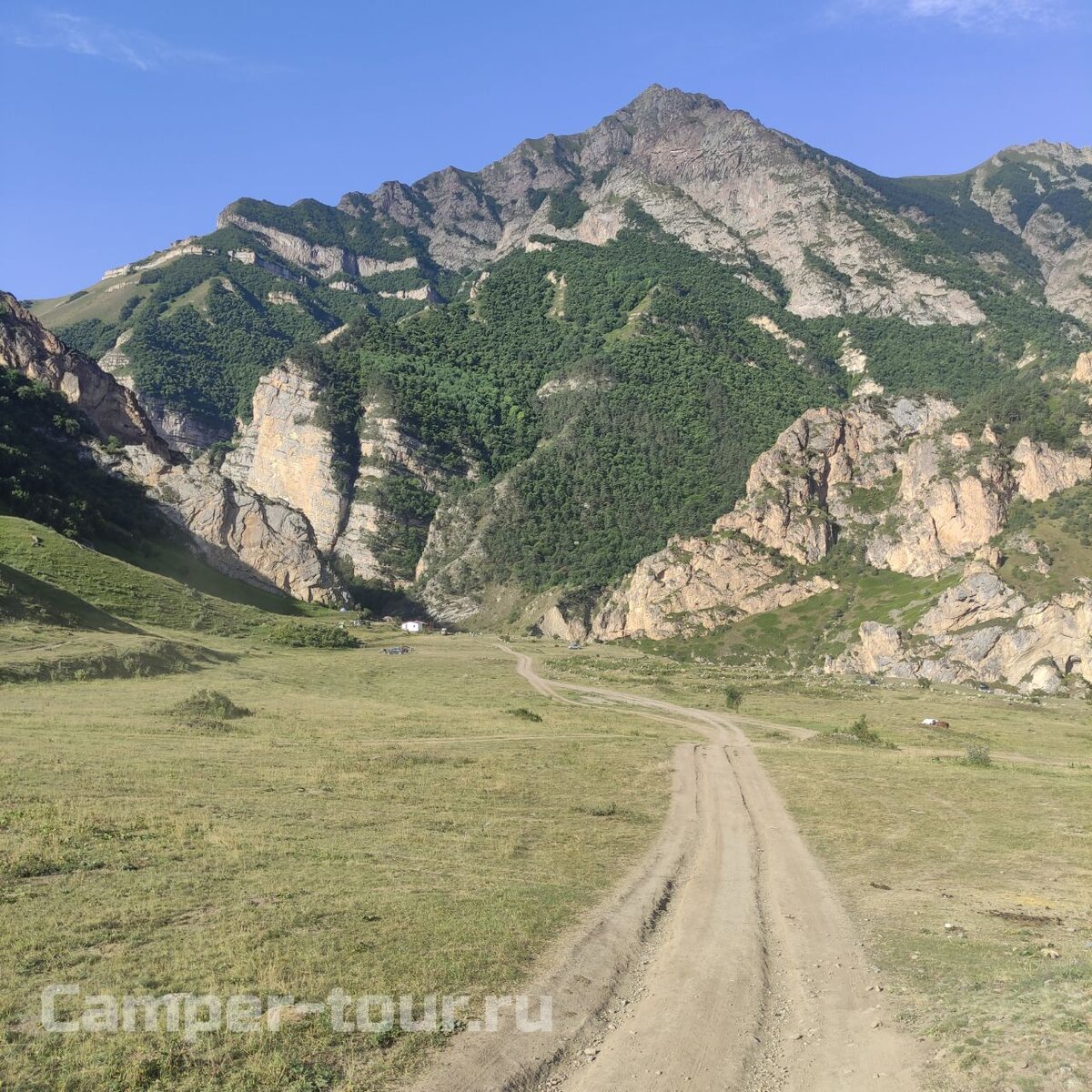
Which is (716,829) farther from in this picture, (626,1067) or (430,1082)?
(430,1082)

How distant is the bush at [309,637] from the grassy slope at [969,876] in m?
50.1

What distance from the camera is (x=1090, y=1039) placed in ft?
39.1

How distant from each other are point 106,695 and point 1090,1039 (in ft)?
159

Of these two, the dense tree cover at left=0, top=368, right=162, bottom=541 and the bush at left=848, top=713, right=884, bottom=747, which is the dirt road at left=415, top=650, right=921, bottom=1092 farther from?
the dense tree cover at left=0, top=368, right=162, bottom=541

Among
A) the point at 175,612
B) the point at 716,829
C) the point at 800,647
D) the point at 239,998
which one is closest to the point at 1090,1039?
the point at 239,998

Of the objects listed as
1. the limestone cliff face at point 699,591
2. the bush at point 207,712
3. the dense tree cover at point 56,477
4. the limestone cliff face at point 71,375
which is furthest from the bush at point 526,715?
the limestone cliff face at point 699,591

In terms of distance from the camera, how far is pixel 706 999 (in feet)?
47.8

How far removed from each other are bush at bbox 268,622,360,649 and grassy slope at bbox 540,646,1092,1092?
50.1 metres

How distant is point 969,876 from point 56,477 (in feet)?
369

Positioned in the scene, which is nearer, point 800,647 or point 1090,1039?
point 1090,1039

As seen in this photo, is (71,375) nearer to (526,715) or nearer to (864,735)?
(526,715)

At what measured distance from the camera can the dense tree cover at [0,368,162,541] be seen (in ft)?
309

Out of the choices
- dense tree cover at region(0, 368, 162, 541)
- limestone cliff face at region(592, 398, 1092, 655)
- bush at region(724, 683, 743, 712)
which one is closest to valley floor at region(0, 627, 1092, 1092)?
bush at region(724, 683, 743, 712)

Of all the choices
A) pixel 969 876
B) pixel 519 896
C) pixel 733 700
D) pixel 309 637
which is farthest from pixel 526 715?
pixel 309 637
